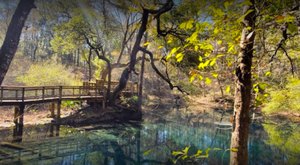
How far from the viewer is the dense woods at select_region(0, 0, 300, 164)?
6.93ft

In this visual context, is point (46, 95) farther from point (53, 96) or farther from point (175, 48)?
point (175, 48)

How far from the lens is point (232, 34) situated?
7.95 feet

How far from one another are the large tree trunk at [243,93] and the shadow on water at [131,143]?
7.65 meters

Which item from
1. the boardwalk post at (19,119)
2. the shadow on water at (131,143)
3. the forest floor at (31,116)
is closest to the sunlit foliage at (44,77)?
the forest floor at (31,116)

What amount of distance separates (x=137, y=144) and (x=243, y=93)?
13262mm

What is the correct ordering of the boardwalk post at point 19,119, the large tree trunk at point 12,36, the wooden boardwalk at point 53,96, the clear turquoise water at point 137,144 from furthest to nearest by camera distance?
the wooden boardwalk at point 53,96, the boardwalk post at point 19,119, the clear turquoise water at point 137,144, the large tree trunk at point 12,36

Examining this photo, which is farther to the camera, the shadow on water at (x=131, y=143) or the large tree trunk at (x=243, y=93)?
the shadow on water at (x=131, y=143)

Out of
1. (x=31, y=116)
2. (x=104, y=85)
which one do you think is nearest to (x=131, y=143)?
(x=104, y=85)

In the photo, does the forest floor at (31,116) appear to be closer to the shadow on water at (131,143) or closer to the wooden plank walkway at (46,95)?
the shadow on water at (131,143)

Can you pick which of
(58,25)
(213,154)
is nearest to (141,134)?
(213,154)

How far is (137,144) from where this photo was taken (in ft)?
48.6

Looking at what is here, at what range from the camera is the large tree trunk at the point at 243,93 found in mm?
2084

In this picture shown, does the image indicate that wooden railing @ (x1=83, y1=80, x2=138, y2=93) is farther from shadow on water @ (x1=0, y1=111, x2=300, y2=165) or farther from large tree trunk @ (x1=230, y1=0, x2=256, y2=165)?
large tree trunk @ (x1=230, y1=0, x2=256, y2=165)

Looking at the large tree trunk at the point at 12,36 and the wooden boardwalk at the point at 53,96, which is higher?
the large tree trunk at the point at 12,36
